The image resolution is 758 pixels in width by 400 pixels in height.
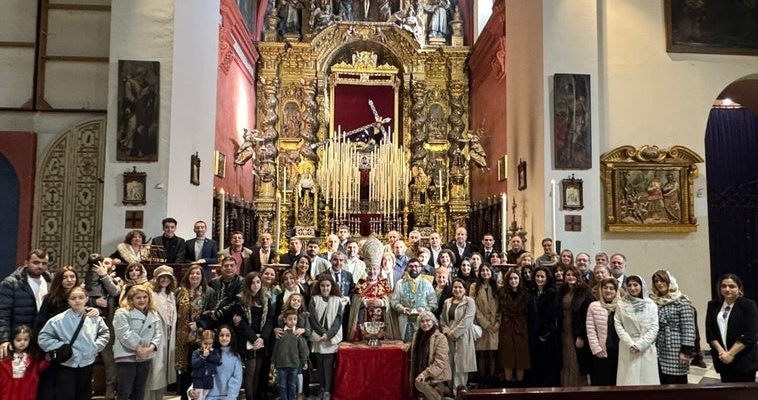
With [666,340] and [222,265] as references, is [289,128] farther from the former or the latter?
[666,340]

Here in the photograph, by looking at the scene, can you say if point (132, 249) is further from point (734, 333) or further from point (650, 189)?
point (650, 189)

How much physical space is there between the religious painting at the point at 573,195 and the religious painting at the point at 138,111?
604 centimetres

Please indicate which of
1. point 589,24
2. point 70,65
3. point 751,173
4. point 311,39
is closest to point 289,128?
point 311,39

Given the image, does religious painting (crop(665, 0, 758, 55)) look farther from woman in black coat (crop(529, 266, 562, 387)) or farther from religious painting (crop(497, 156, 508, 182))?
woman in black coat (crop(529, 266, 562, 387))

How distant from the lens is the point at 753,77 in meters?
10.6

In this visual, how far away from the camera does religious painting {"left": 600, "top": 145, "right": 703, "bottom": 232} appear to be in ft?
31.7

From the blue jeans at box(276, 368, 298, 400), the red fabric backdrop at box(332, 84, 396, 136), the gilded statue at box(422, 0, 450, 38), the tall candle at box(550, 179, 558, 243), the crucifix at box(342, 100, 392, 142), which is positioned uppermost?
the gilded statue at box(422, 0, 450, 38)

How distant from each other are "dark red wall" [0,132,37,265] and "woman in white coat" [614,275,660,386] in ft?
26.9

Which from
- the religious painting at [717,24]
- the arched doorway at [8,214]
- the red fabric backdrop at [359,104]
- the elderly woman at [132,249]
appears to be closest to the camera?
the elderly woman at [132,249]

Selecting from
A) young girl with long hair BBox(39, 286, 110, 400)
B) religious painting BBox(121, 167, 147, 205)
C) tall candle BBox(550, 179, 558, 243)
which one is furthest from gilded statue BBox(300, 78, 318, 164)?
young girl with long hair BBox(39, 286, 110, 400)

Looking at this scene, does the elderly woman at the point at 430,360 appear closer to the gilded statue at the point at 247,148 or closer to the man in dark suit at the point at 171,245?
the man in dark suit at the point at 171,245

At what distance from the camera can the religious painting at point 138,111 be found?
8.37m

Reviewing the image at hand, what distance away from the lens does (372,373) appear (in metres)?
6.14

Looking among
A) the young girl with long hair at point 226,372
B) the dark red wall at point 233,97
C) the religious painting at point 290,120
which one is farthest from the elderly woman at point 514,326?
the religious painting at point 290,120
